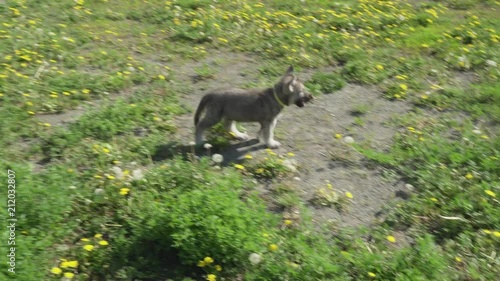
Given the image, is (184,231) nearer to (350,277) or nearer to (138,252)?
(138,252)

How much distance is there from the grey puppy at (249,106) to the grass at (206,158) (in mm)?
277

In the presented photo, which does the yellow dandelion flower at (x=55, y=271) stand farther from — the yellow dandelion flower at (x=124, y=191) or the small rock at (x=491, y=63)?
the small rock at (x=491, y=63)

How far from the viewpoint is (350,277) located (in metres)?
4.53

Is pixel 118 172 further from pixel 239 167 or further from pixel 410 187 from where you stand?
pixel 410 187

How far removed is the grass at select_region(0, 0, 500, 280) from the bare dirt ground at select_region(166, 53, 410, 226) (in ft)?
0.49

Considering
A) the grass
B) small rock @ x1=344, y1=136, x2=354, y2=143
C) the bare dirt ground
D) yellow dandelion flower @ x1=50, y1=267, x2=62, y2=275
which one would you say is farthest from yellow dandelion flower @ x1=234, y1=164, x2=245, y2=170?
yellow dandelion flower @ x1=50, y1=267, x2=62, y2=275

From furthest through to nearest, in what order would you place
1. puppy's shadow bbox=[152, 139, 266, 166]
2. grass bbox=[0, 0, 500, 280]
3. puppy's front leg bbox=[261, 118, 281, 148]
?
puppy's front leg bbox=[261, 118, 281, 148]
puppy's shadow bbox=[152, 139, 266, 166]
grass bbox=[0, 0, 500, 280]

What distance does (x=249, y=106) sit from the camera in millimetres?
6434

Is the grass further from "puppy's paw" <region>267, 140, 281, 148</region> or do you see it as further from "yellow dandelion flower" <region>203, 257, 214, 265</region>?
"puppy's paw" <region>267, 140, 281, 148</region>

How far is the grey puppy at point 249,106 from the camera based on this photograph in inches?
251

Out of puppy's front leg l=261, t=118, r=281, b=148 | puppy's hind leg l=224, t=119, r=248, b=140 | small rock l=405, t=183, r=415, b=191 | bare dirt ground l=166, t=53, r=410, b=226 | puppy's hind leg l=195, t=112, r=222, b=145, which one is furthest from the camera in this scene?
puppy's hind leg l=224, t=119, r=248, b=140

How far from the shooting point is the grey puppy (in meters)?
6.36

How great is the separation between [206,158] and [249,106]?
1063mm

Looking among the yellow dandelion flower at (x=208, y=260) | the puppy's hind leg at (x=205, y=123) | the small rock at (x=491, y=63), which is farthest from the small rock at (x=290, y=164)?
the small rock at (x=491, y=63)
